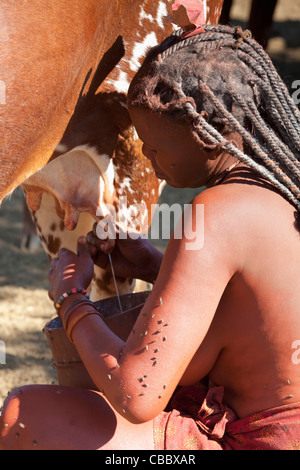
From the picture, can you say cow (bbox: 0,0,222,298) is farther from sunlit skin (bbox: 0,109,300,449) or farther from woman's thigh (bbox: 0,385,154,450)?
woman's thigh (bbox: 0,385,154,450)

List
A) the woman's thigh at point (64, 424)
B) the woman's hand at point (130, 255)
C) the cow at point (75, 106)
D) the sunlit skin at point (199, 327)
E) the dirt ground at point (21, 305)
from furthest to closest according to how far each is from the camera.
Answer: the dirt ground at point (21, 305) < the woman's hand at point (130, 255) < the cow at point (75, 106) < the woman's thigh at point (64, 424) < the sunlit skin at point (199, 327)

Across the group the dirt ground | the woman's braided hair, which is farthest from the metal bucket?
the dirt ground

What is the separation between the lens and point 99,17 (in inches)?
65.5

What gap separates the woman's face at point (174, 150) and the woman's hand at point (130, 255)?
39 cm

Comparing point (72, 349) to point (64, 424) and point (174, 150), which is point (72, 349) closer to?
point (64, 424)

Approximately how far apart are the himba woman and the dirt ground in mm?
469

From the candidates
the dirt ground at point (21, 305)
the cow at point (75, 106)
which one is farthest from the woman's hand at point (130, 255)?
the dirt ground at point (21, 305)

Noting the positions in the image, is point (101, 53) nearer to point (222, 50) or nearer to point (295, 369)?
point (222, 50)

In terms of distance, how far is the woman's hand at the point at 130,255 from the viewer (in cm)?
160

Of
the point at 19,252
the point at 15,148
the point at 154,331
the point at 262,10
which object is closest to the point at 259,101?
the point at 154,331

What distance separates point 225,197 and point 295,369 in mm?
339

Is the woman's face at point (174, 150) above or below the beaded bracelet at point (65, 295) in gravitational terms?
above

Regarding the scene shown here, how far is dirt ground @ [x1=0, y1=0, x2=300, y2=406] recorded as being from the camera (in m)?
2.35

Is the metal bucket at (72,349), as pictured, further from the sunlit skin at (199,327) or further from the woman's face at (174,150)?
the woman's face at (174,150)
